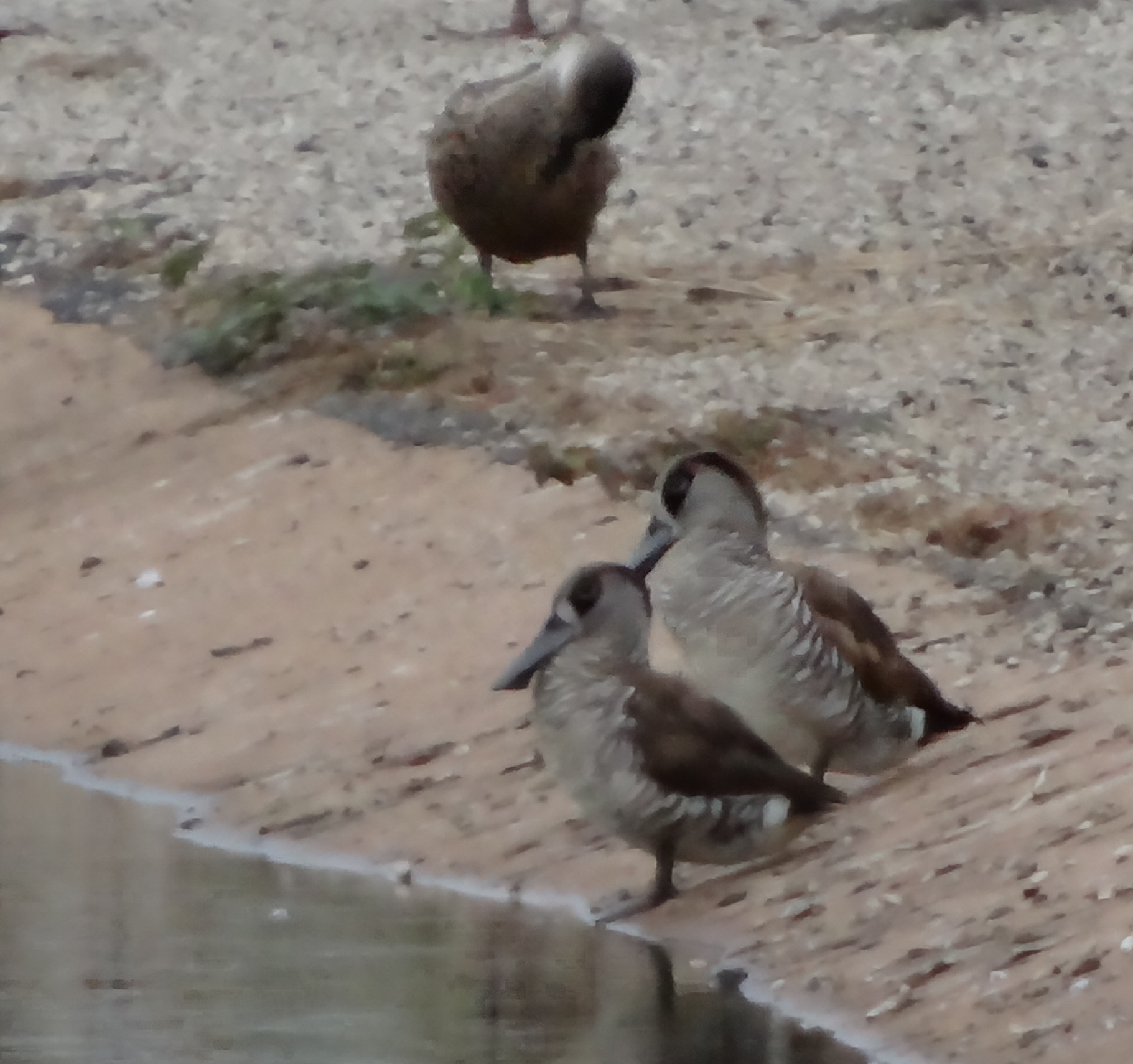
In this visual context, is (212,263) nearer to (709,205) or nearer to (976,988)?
(709,205)

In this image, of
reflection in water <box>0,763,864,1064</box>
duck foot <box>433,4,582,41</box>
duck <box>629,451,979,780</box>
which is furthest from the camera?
duck foot <box>433,4,582,41</box>

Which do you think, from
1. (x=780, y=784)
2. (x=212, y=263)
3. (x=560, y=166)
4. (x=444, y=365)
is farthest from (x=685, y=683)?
(x=212, y=263)

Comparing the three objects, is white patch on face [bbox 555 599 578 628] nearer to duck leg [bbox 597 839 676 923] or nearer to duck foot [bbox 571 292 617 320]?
duck leg [bbox 597 839 676 923]

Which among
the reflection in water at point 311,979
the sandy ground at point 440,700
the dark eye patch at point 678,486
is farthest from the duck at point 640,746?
the dark eye patch at point 678,486

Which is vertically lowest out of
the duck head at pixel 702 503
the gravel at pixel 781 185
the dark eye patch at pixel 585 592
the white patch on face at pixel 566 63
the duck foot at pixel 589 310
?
the gravel at pixel 781 185

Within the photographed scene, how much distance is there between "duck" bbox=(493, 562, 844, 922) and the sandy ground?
0.52 ft

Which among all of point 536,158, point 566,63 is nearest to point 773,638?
point 536,158

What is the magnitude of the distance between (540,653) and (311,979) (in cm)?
80

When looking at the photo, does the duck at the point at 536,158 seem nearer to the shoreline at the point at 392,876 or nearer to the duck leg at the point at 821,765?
the shoreline at the point at 392,876

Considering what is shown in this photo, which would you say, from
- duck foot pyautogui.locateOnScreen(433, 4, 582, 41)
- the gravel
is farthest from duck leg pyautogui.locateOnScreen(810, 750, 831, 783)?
duck foot pyautogui.locateOnScreen(433, 4, 582, 41)

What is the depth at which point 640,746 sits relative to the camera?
17.8 ft

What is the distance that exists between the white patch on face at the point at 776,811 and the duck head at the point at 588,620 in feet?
1.35

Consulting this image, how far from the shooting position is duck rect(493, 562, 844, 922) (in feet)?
17.8

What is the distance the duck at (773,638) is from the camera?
19.0ft
